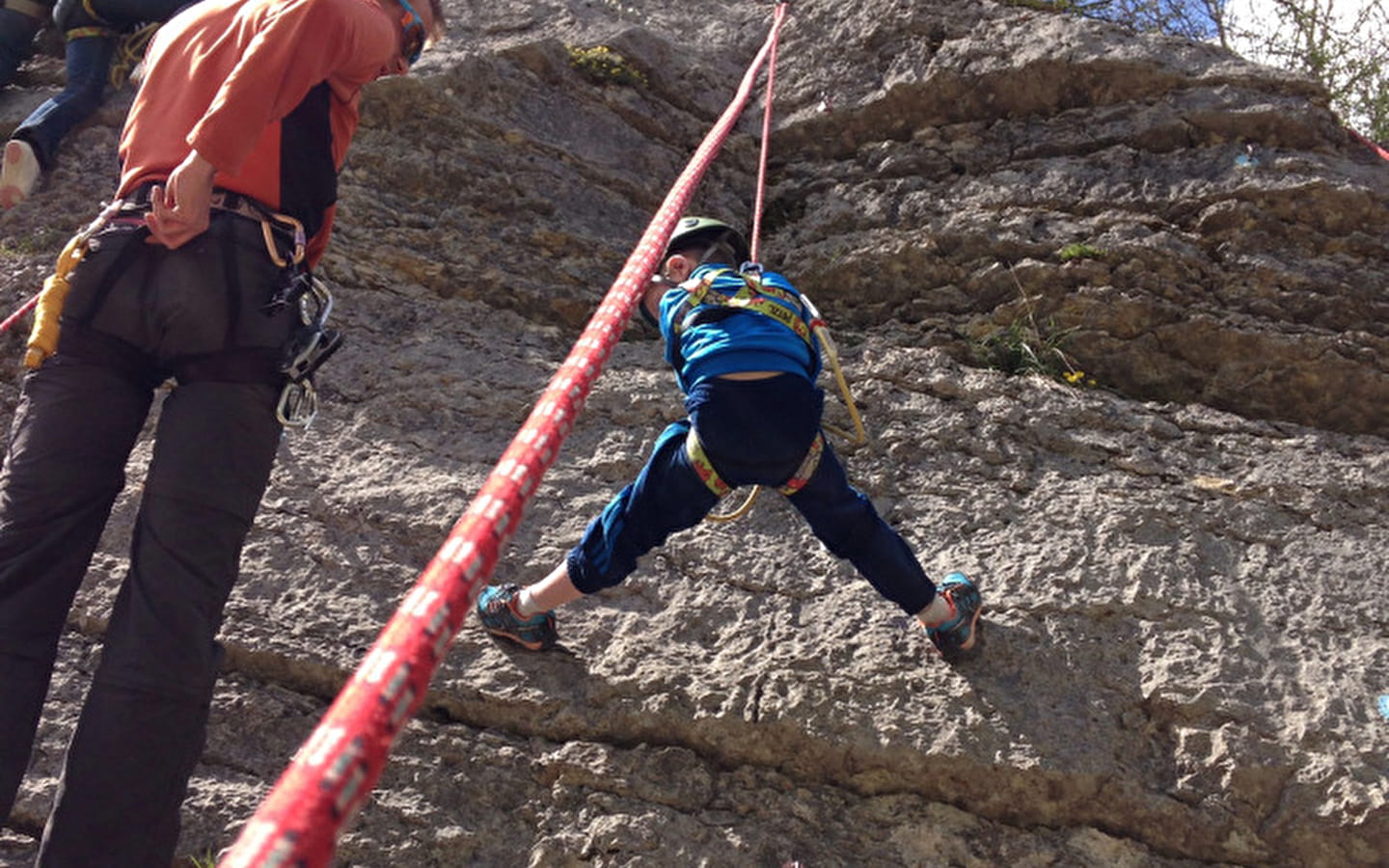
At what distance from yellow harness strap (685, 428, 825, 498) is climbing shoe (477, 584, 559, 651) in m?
0.71

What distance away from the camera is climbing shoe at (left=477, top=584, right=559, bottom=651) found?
304 cm

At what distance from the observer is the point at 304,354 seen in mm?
2316

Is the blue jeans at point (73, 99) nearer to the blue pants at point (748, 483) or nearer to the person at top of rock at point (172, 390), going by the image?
the person at top of rock at point (172, 390)

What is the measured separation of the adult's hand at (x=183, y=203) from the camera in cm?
219

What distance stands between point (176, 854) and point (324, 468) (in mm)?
1466

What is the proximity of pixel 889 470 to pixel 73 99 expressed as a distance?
421cm

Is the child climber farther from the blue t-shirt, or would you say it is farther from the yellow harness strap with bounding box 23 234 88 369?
the yellow harness strap with bounding box 23 234 88 369

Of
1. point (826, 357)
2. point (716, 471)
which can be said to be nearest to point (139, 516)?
point (716, 471)

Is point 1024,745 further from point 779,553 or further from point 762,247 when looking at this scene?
point 762,247

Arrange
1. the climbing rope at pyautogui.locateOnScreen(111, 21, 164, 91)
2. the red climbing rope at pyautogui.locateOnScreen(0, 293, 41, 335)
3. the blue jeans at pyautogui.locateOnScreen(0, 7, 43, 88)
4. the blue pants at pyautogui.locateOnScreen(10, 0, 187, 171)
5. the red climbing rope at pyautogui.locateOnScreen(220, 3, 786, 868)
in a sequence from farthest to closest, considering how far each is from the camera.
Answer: the blue jeans at pyautogui.locateOnScreen(0, 7, 43, 88)
the climbing rope at pyautogui.locateOnScreen(111, 21, 164, 91)
the blue pants at pyautogui.locateOnScreen(10, 0, 187, 171)
the red climbing rope at pyautogui.locateOnScreen(0, 293, 41, 335)
the red climbing rope at pyautogui.locateOnScreen(220, 3, 786, 868)

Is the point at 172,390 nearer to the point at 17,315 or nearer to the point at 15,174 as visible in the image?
the point at 17,315

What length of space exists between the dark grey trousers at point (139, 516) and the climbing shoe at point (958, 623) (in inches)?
74.3

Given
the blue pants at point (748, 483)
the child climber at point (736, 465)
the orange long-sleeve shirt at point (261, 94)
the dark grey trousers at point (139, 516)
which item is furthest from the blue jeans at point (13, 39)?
the blue pants at point (748, 483)

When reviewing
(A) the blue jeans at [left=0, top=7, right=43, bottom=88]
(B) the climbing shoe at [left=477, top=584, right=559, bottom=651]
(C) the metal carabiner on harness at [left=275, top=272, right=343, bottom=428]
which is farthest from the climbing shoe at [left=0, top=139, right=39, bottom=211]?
(B) the climbing shoe at [left=477, top=584, right=559, bottom=651]
